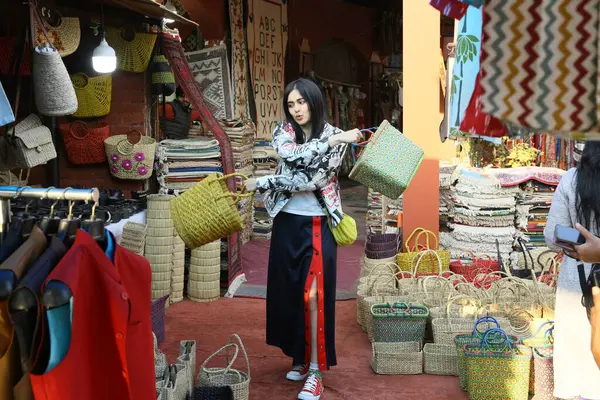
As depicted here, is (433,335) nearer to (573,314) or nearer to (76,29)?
(573,314)

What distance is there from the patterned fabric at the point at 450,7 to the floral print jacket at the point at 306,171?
2212 mm

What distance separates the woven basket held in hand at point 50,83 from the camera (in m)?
4.42

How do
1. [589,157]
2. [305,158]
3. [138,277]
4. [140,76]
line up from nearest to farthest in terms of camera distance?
[138,277] < [589,157] < [305,158] < [140,76]

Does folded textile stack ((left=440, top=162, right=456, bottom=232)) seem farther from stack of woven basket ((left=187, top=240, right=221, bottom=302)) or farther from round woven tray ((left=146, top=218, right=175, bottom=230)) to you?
round woven tray ((left=146, top=218, right=175, bottom=230))

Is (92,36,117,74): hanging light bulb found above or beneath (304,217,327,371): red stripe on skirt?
above

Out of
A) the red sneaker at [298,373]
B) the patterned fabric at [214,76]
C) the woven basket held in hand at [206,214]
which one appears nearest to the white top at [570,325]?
the woven basket held in hand at [206,214]

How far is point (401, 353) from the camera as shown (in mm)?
4676

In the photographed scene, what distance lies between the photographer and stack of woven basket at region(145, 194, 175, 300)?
5.93 m

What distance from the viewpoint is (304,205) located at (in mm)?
4324

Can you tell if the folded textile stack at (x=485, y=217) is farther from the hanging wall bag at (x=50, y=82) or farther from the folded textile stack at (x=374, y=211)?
the hanging wall bag at (x=50, y=82)

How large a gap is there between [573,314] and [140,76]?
4381mm

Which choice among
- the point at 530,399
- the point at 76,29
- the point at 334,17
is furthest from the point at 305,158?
the point at 334,17

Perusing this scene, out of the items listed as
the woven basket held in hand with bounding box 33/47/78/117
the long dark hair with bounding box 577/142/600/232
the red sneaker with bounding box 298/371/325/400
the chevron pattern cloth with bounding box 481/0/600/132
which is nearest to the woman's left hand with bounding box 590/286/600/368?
the long dark hair with bounding box 577/142/600/232

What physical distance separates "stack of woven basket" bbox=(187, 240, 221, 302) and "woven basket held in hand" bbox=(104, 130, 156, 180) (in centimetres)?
80
